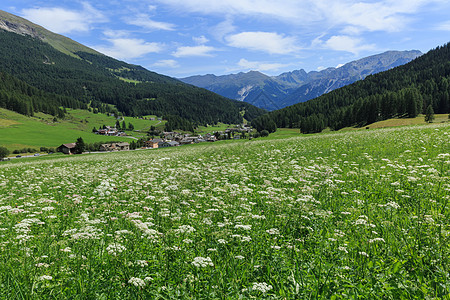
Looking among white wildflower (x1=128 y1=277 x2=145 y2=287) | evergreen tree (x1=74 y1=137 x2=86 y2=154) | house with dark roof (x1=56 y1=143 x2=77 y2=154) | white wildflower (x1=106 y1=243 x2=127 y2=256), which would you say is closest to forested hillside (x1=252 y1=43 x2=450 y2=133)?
evergreen tree (x1=74 y1=137 x2=86 y2=154)

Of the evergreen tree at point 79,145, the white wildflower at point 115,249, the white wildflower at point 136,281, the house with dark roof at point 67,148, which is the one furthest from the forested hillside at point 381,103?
the white wildflower at point 136,281

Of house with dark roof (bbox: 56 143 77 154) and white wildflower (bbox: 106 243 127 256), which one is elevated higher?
house with dark roof (bbox: 56 143 77 154)

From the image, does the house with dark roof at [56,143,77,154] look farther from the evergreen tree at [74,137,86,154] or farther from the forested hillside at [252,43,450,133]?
the forested hillside at [252,43,450,133]

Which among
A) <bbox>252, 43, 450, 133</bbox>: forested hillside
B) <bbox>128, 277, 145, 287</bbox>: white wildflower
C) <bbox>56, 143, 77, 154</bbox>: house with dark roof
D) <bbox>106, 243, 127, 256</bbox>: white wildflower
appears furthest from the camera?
<bbox>56, 143, 77, 154</bbox>: house with dark roof

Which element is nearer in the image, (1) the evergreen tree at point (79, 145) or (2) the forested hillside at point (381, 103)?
(1) the evergreen tree at point (79, 145)

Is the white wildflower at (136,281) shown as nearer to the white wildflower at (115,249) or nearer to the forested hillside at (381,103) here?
the white wildflower at (115,249)

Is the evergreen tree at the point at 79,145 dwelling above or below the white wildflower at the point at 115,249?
above

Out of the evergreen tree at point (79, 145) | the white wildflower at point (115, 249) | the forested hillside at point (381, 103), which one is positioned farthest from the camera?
the forested hillside at point (381, 103)

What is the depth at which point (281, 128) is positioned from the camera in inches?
7687

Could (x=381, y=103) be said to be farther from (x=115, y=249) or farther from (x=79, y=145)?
(x=79, y=145)

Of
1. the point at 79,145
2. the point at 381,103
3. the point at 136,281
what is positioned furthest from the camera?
the point at 381,103

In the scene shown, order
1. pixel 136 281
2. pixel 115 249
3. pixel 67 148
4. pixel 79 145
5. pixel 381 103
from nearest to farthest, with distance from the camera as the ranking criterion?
pixel 136 281
pixel 115 249
pixel 79 145
pixel 381 103
pixel 67 148

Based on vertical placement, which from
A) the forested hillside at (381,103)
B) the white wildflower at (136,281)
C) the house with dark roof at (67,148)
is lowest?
the white wildflower at (136,281)

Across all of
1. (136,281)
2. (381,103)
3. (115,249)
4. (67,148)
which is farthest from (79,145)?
Result: (381,103)
